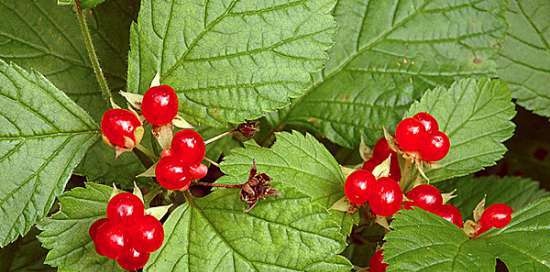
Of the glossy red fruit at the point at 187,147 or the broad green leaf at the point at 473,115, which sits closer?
the glossy red fruit at the point at 187,147

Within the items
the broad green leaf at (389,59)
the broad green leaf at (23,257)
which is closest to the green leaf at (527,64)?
the broad green leaf at (389,59)

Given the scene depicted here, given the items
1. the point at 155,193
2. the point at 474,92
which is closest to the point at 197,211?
the point at 155,193

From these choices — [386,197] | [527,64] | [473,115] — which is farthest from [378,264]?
[527,64]

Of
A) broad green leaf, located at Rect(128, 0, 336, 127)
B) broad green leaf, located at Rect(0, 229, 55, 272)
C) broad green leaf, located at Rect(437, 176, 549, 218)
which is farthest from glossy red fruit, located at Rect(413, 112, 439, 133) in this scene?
broad green leaf, located at Rect(0, 229, 55, 272)

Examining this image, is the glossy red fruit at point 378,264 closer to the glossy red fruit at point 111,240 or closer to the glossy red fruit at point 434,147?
the glossy red fruit at point 434,147

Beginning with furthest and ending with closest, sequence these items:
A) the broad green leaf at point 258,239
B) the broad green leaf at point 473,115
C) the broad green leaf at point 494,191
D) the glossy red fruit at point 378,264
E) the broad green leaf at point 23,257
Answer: the broad green leaf at point 494,191 → the broad green leaf at point 23,257 → the broad green leaf at point 473,115 → the glossy red fruit at point 378,264 → the broad green leaf at point 258,239

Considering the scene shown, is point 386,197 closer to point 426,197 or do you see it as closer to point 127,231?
point 426,197
